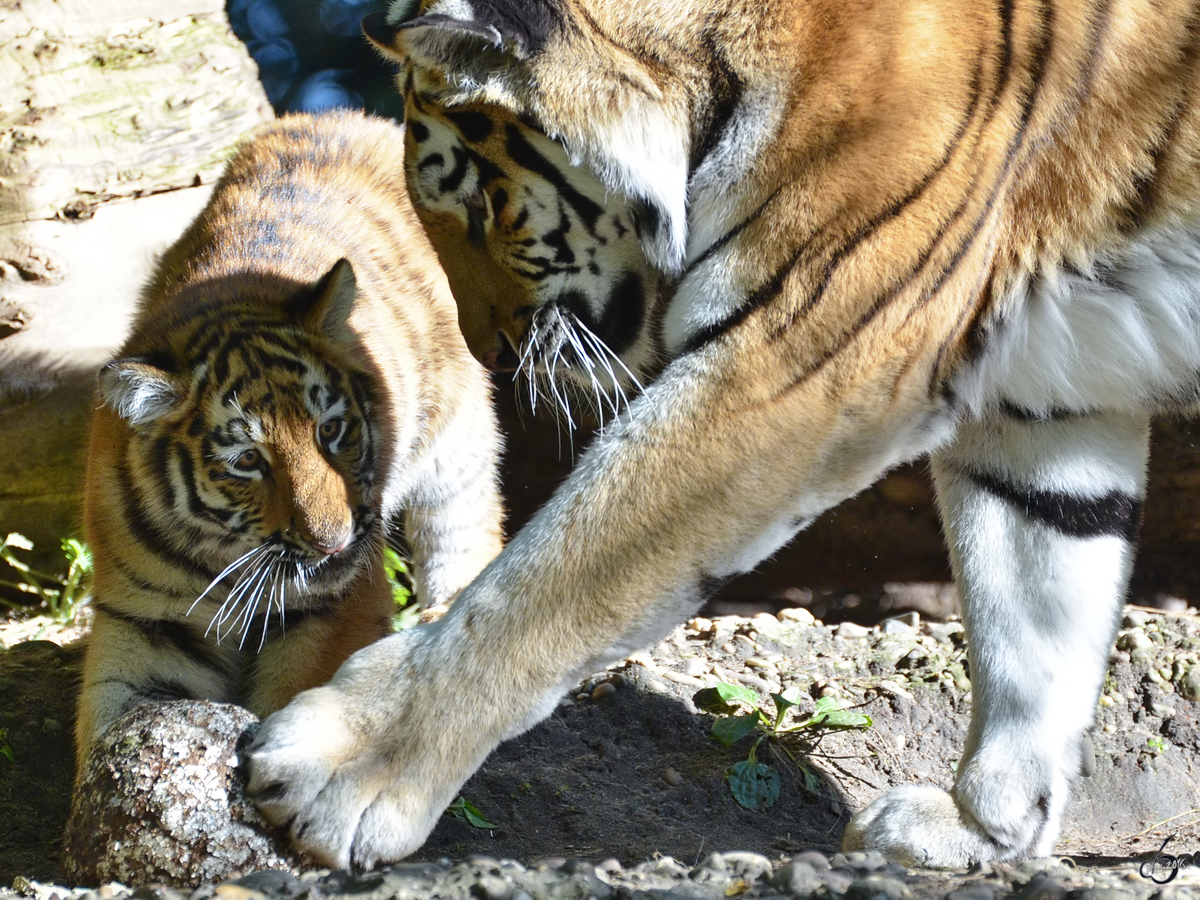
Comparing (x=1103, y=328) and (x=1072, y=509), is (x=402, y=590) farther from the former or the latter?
(x=1103, y=328)

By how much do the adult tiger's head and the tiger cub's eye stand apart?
51 cm

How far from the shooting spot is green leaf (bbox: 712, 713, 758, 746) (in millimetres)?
3100

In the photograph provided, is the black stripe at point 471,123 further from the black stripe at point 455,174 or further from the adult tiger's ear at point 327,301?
the adult tiger's ear at point 327,301

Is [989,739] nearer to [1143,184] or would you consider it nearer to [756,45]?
[1143,184]

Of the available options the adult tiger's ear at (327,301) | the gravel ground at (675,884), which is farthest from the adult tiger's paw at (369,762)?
the adult tiger's ear at (327,301)

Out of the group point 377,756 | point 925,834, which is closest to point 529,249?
point 377,756

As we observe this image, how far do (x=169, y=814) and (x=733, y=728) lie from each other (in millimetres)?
1595

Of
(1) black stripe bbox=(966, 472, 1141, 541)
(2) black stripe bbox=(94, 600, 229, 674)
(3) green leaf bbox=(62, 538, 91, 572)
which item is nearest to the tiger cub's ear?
Result: (2) black stripe bbox=(94, 600, 229, 674)

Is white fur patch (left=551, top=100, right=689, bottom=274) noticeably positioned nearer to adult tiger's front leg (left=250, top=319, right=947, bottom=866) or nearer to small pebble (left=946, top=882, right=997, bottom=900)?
adult tiger's front leg (left=250, top=319, right=947, bottom=866)

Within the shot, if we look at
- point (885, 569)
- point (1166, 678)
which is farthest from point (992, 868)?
point (885, 569)

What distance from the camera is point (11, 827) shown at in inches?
102

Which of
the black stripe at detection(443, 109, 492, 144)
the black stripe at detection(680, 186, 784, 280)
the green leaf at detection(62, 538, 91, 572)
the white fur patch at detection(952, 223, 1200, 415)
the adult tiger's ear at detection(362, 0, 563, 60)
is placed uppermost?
the adult tiger's ear at detection(362, 0, 563, 60)

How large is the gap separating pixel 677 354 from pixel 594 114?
1.51 feet

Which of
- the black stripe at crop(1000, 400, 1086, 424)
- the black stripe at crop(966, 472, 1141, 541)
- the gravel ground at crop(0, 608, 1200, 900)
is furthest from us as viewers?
the black stripe at crop(966, 472, 1141, 541)
